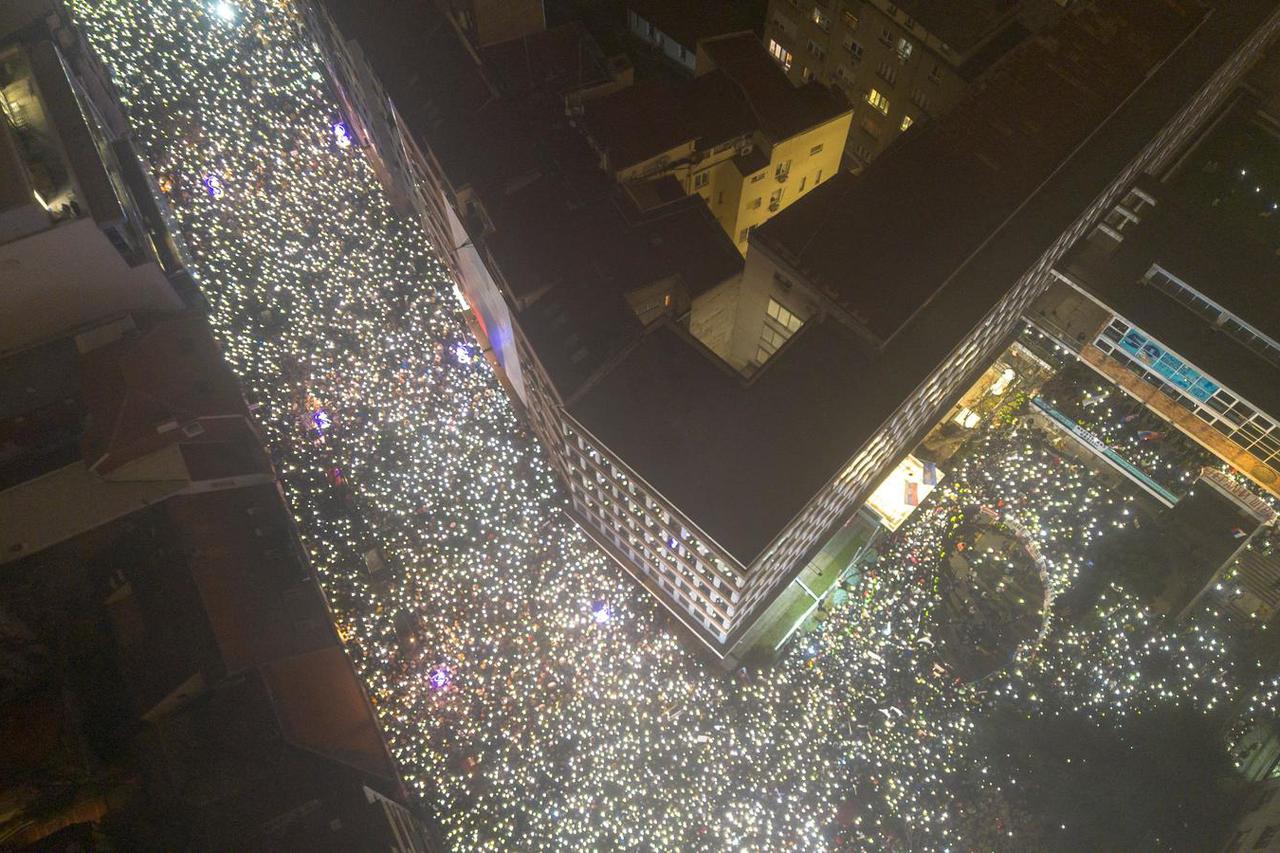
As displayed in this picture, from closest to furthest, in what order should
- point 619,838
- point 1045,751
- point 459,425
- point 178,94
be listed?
point 619,838, point 1045,751, point 459,425, point 178,94

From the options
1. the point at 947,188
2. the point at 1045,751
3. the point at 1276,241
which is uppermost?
the point at 1276,241

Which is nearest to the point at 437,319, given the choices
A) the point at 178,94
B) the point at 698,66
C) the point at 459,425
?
the point at 459,425

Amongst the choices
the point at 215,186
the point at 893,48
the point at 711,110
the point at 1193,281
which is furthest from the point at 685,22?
the point at 1193,281

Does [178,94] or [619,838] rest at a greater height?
[178,94]

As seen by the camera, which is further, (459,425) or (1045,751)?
(459,425)

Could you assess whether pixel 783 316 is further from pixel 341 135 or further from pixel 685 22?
pixel 341 135

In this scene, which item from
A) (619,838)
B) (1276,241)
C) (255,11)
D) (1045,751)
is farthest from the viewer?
(255,11)

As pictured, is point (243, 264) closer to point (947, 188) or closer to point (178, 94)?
point (178, 94)

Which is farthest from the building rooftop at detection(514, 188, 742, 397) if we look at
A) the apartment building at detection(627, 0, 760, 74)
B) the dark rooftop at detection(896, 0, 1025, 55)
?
the apartment building at detection(627, 0, 760, 74)

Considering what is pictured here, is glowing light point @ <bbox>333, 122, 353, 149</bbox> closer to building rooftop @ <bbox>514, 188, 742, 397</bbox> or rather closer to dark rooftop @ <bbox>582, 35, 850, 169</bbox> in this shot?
dark rooftop @ <bbox>582, 35, 850, 169</bbox>
